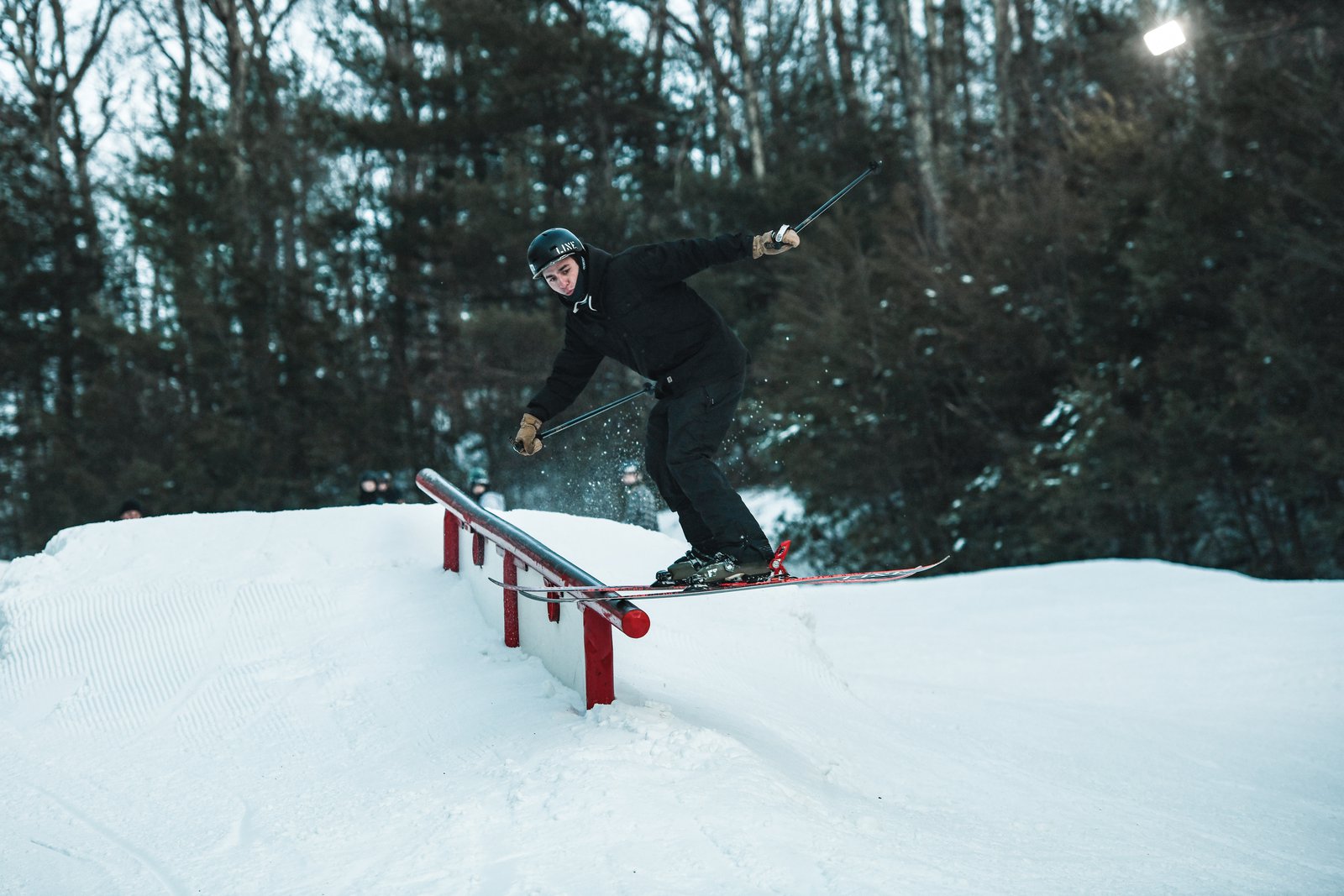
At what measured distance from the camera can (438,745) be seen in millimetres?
4242

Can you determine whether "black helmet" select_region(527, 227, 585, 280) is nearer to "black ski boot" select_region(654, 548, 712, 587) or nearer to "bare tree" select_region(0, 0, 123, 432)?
"black ski boot" select_region(654, 548, 712, 587)

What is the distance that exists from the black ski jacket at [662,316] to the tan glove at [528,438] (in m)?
0.62

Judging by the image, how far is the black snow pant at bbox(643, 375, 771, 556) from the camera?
456 cm

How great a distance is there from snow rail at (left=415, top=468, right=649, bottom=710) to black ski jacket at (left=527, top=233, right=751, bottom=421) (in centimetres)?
91

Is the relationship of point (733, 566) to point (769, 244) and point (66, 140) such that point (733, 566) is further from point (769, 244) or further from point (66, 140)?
point (66, 140)

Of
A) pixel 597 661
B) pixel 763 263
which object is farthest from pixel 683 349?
pixel 763 263

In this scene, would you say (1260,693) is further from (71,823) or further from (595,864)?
A: (71,823)

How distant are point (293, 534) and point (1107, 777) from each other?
4628mm

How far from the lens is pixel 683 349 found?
4.71m

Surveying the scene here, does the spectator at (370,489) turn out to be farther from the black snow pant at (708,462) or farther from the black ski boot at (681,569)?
Answer: the black ski boot at (681,569)

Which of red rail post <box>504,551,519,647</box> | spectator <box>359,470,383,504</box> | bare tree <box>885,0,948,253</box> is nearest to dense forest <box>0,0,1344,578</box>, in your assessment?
bare tree <box>885,0,948,253</box>

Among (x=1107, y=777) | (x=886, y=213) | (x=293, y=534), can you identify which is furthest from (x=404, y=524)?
(x=886, y=213)

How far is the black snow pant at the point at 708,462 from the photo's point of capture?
4.56m

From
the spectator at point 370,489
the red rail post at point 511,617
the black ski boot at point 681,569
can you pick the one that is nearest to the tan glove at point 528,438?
the red rail post at point 511,617
